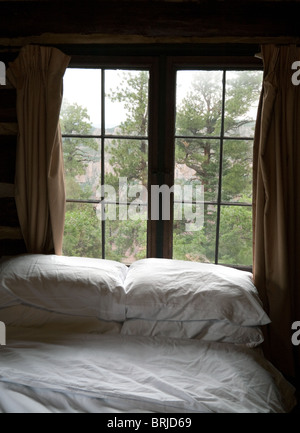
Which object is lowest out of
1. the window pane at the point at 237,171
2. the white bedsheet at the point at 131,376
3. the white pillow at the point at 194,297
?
the white bedsheet at the point at 131,376

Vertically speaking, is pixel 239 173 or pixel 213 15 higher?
pixel 213 15

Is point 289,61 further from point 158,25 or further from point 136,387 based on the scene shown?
point 136,387

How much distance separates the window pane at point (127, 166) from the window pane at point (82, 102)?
180 mm

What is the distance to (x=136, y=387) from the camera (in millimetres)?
1667

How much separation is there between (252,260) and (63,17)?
2.03 m

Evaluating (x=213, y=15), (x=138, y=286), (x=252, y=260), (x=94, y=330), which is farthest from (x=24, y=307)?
(x=213, y=15)

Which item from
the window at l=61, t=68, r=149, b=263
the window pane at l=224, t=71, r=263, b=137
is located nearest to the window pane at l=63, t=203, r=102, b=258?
the window at l=61, t=68, r=149, b=263

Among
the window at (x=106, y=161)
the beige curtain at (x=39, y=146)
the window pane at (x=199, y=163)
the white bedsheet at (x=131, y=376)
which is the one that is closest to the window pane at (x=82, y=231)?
the window at (x=106, y=161)

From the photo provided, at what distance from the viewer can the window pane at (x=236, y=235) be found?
→ 283 centimetres

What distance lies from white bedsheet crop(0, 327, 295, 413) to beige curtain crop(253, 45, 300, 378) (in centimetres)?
55

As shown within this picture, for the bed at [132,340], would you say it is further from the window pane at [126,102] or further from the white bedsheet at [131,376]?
the window pane at [126,102]

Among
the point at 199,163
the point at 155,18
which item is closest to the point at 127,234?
the point at 199,163
